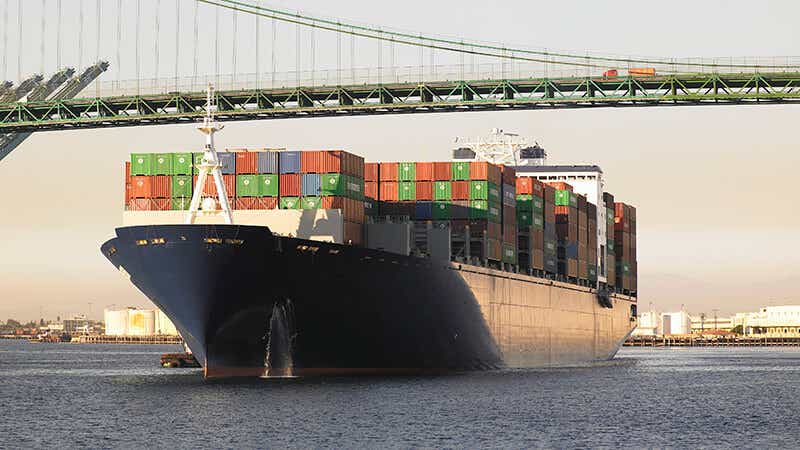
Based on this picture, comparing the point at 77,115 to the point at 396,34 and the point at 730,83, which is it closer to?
the point at 396,34

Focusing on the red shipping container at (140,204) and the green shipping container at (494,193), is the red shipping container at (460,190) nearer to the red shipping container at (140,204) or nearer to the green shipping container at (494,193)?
the green shipping container at (494,193)

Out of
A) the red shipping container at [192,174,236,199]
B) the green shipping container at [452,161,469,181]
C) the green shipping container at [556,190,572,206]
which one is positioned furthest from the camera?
the green shipping container at [556,190,572,206]

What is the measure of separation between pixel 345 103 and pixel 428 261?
1182 centimetres

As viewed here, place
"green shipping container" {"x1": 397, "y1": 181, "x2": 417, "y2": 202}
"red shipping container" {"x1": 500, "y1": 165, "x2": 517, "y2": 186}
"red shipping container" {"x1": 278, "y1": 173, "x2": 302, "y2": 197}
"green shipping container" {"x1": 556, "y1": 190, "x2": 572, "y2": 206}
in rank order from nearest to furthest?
1. "red shipping container" {"x1": 278, "y1": 173, "x2": 302, "y2": 197}
2. "green shipping container" {"x1": 397, "y1": 181, "x2": 417, "y2": 202}
3. "red shipping container" {"x1": 500, "y1": 165, "x2": 517, "y2": 186}
4. "green shipping container" {"x1": 556, "y1": 190, "x2": 572, "y2": 206}

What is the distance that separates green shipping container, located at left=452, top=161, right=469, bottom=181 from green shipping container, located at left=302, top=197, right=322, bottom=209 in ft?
39.4

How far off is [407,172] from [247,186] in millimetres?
11061

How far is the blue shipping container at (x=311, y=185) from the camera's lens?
5922 centimetres

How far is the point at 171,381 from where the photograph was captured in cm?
6353

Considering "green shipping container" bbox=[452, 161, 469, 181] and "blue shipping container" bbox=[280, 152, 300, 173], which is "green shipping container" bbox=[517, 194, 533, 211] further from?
"blue shipping container" bbox=[280, 152, 300, 173]

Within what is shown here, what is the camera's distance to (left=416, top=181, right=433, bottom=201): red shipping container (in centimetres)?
6869

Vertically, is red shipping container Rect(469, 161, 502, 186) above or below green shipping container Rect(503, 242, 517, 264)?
above

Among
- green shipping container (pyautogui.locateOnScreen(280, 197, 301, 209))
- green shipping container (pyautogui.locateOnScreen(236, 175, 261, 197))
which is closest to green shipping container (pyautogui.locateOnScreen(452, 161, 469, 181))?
green shipping container (pyautogui.locateOnScreen(280, 197, 301, 209))

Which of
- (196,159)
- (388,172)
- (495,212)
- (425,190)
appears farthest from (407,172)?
(196,159)

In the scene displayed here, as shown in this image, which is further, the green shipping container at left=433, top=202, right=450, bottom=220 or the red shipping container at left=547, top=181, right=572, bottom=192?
the red shipping container at left=547, top=181, right=572, bottom=192
